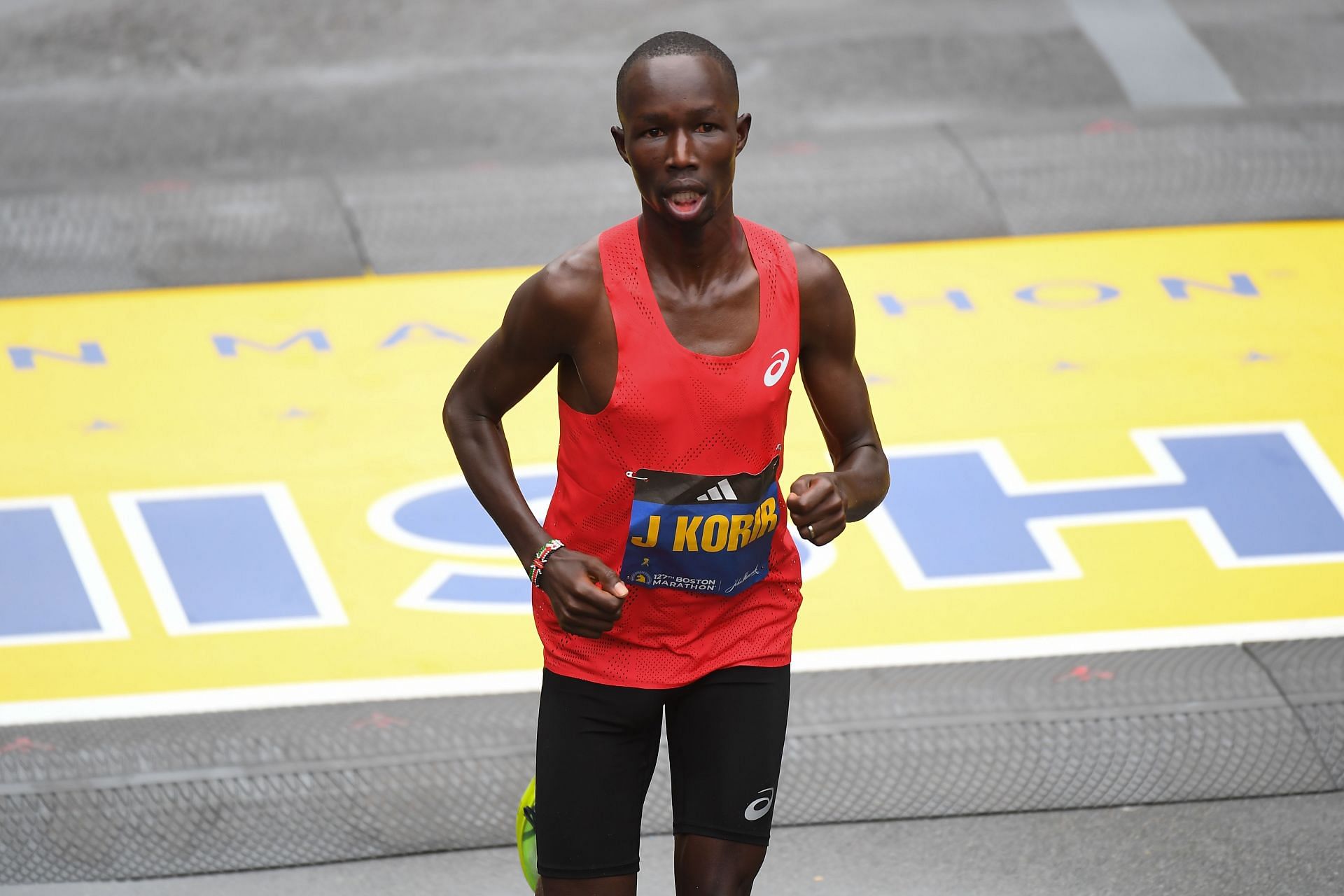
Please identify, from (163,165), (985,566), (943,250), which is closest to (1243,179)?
(943,250)

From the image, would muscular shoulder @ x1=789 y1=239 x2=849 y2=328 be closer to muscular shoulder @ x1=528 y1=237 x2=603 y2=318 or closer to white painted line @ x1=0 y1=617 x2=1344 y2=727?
muscular shoulder @ x1=528 y1=237 x2=603 y2=318

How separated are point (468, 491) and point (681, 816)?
2575mm

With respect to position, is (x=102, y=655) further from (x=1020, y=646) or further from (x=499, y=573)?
(x=1020, y=646)

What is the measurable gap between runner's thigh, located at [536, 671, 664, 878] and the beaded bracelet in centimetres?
23

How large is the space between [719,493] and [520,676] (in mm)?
1907

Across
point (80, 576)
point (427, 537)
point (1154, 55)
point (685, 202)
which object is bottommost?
point (1154, 55)

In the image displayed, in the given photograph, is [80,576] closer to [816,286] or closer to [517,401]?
[517,401]

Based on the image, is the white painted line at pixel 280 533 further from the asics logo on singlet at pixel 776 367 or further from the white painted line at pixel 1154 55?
the white painted line at pixel 1154 55

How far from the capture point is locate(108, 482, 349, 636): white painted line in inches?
178

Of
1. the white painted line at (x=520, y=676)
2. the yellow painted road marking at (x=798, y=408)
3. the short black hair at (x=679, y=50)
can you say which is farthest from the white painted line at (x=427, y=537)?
the short black hair at (x=679, y=50)

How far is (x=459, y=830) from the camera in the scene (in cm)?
375

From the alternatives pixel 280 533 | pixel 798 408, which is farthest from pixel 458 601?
pixel 798 408

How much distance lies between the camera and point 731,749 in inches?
104

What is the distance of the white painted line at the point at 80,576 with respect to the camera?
4.45m
